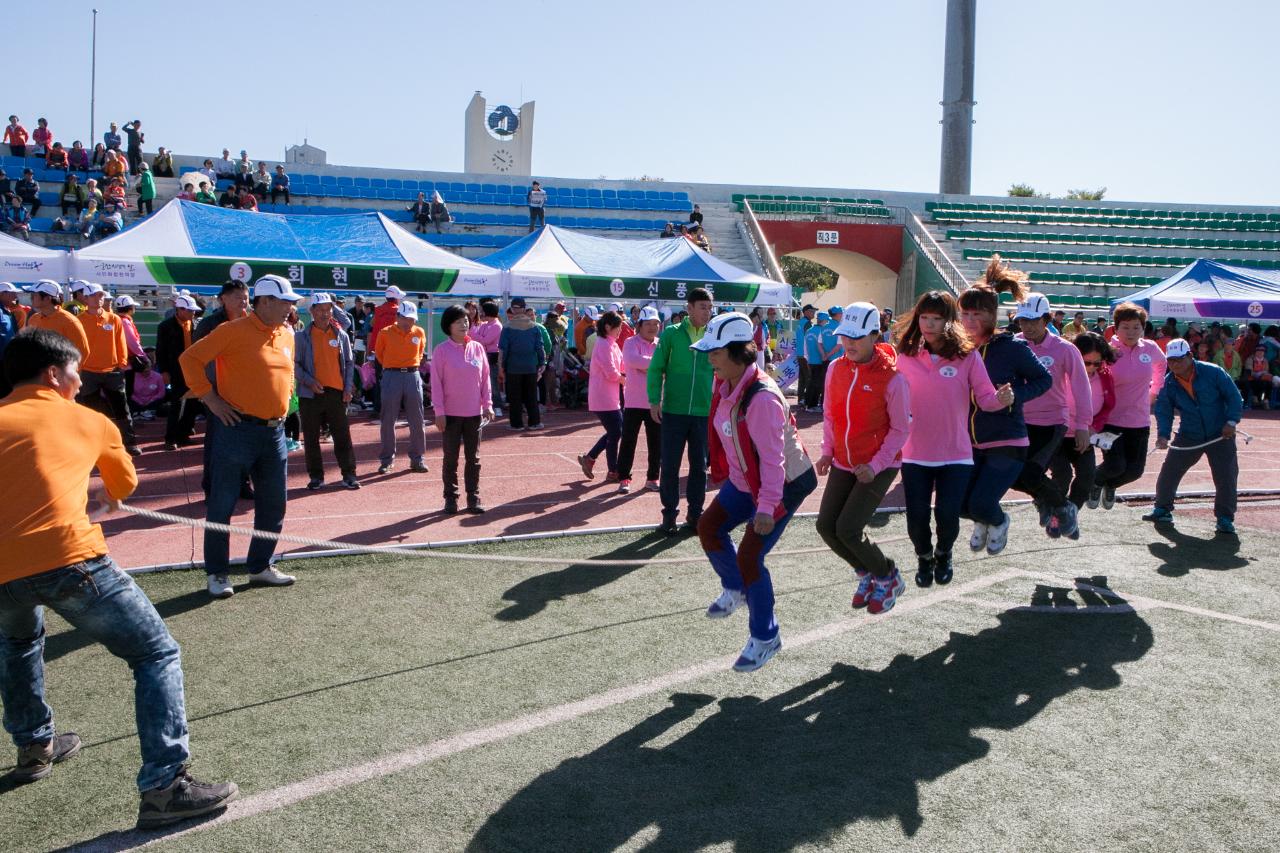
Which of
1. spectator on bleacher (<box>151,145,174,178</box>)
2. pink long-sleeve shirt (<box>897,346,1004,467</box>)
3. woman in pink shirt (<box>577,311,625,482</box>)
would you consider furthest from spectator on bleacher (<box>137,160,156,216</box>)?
pink long-sleeve shirt (<box>897,346,1004,467</box>)

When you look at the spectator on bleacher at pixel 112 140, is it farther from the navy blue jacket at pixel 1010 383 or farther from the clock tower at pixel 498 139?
the navy blue jacket at pixel 1010 383

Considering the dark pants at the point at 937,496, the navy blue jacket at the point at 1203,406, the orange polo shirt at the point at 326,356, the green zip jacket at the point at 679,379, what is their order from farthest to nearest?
the orange polo shirt at the point at 326,356 < the navy blue jacket at the point at 1203,406 < the green zip jacket at the point at 679,379 < the dark pants at the point at 937,496

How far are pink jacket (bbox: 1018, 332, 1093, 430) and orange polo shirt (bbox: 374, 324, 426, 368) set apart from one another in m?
6.40

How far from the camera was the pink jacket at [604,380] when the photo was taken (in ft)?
35.1

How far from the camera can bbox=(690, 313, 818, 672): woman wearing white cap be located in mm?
4945

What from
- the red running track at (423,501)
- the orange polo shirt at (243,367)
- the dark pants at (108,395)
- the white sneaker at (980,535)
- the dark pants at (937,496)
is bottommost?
the red running track at (423,501)

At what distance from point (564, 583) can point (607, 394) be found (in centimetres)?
407

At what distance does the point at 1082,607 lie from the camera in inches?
254

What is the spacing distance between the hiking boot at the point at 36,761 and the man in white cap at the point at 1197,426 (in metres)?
8.14

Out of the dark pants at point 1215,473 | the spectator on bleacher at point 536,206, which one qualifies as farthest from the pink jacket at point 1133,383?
the spectator on bleacher at point 536,206

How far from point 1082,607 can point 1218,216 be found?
35.6 m

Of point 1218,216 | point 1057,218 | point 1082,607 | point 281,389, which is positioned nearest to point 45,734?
point 281,389

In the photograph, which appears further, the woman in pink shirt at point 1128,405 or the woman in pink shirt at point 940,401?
the woman in pink shirt at point 1128,405

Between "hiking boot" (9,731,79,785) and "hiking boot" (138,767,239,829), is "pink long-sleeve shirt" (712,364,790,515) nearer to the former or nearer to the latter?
"hiking boot" (138,767,239,829)
